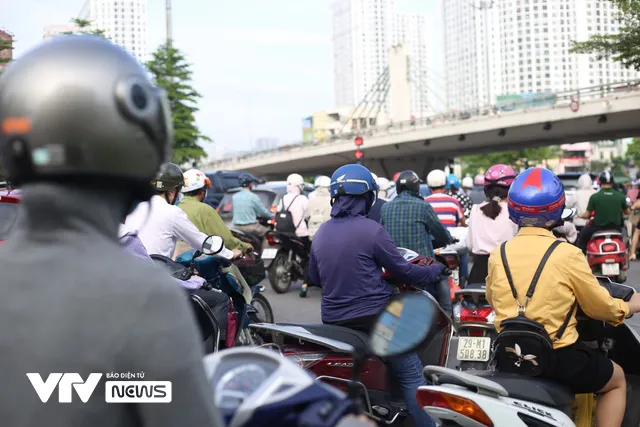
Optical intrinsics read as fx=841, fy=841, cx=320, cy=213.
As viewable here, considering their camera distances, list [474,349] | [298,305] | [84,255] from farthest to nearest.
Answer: [298,305] < [474,349] < [84,255]

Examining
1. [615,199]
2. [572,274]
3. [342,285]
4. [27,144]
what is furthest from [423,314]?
[615,199]

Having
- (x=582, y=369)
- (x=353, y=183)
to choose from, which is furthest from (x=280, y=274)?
(x=582, y=369)

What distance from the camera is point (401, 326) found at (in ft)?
5.64

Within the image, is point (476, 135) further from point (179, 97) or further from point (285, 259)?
point (285, 259)

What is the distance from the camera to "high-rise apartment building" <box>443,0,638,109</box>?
164 meters

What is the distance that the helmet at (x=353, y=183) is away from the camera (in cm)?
468

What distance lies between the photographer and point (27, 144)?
1313 millimetres

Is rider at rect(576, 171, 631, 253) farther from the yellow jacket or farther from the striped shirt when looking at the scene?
the yellow jacket

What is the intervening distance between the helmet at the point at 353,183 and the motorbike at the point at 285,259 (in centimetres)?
715

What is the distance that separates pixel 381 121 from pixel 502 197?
360 ft

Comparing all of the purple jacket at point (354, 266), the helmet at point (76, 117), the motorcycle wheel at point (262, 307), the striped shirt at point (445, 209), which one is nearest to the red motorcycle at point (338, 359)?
the purple jacket at point (354, 266)

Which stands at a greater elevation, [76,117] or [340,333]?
[76,117]

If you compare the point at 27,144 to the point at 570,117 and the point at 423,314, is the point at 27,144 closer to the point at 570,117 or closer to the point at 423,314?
the point at 423,314

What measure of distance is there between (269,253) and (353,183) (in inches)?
293
